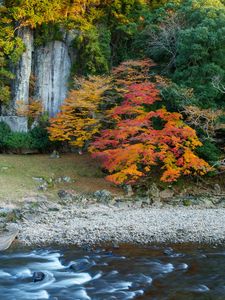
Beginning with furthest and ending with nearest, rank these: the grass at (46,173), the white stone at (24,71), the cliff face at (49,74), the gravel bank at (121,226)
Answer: the cliff face at (49,74), the white stone at (24,71), the grass at (46,173), the gravel bank at (121,226)

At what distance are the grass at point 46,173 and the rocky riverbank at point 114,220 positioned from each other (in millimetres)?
1016

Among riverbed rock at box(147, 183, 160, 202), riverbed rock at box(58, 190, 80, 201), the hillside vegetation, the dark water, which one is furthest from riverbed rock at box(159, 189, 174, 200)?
the dark water

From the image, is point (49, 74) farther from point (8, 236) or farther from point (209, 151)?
point (8, 236)

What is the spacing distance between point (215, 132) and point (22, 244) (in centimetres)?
958

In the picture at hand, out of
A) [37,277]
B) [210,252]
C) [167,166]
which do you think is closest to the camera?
[37,277]

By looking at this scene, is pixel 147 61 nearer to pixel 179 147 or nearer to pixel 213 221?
pixel 179 147

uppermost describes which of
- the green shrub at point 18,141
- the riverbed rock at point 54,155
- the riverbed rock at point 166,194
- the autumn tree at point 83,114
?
the autumn tree at point 83,114

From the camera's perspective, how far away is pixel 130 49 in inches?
915

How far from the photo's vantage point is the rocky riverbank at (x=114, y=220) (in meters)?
11.5

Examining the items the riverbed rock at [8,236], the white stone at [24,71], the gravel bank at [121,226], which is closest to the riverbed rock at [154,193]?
the gravel bank at [121,226]

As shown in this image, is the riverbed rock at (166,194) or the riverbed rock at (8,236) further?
the riverbed rock at (166,194)

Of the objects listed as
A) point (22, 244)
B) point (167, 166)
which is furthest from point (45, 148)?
point (22, 244)

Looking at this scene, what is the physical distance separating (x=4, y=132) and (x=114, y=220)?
1150 centimetres

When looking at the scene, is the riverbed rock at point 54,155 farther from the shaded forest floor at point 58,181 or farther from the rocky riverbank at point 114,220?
the rocky riverbank at point 114,220
